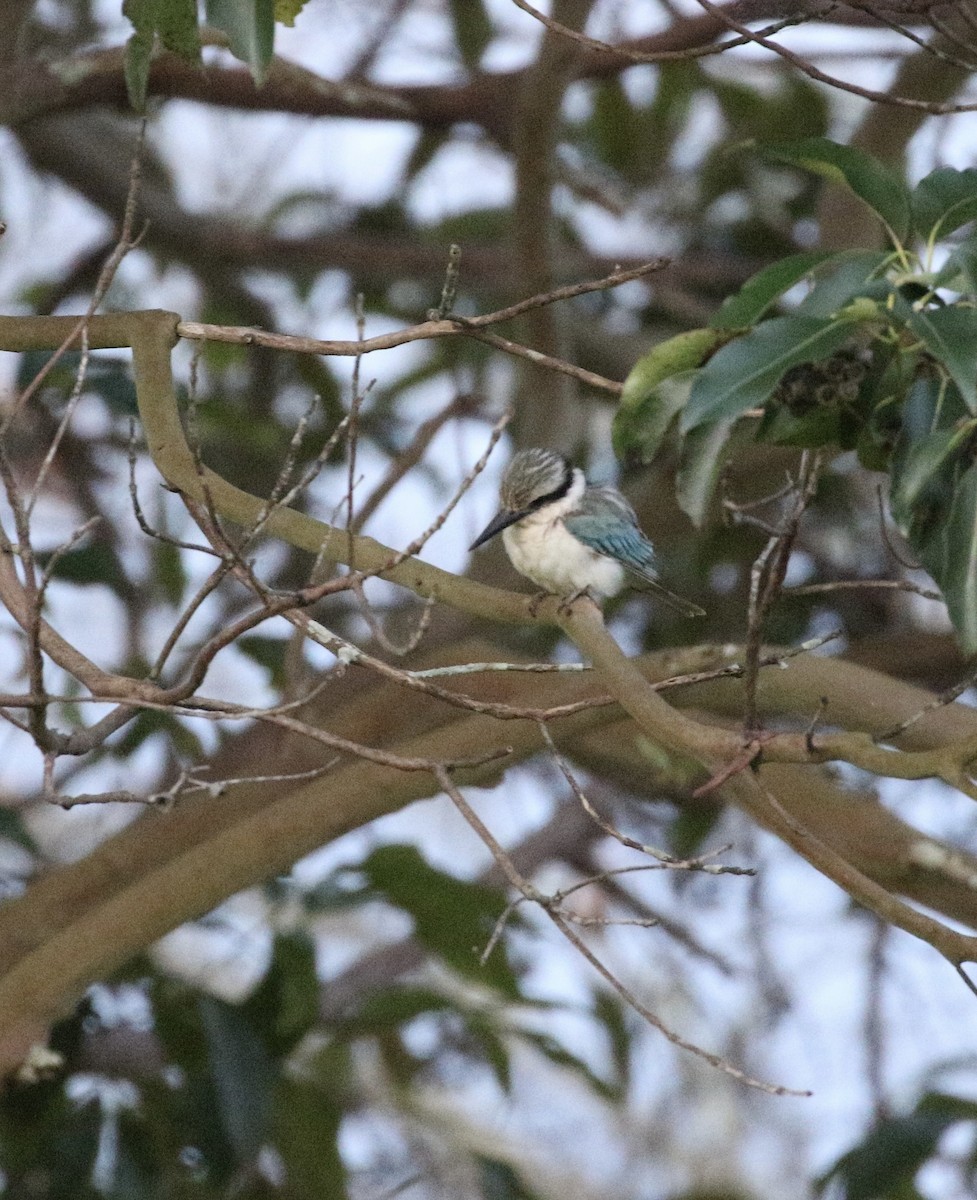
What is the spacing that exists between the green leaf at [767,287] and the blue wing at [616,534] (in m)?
1.09

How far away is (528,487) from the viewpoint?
3012 mm

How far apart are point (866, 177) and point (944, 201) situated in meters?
0.09

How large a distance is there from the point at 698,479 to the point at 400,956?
8.97ft

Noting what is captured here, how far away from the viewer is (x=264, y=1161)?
3693 mm

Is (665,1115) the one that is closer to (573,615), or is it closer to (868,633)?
(868,633)

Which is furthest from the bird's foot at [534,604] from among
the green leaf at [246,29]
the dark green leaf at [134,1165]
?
the dark green leaf at [134,1165]

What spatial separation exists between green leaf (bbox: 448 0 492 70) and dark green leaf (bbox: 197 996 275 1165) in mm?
2786

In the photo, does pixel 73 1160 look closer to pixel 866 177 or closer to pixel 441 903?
pixel 441 903

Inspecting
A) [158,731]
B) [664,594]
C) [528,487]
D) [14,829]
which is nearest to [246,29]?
[528,487]

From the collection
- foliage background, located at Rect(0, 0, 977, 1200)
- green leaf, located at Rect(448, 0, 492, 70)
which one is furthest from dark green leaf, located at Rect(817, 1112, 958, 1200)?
green leaf, located at Rect(448, 0, 492, 70)

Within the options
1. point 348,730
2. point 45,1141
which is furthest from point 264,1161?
point 348,730

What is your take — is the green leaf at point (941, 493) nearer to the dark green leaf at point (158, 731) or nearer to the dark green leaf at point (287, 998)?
the dark green leaf at point (287, 998)

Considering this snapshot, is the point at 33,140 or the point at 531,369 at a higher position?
the point at 33,140

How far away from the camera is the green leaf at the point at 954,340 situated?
1.54m
